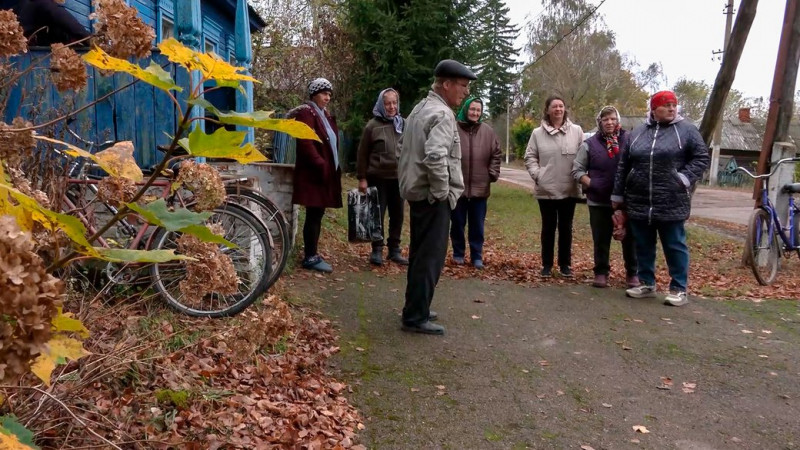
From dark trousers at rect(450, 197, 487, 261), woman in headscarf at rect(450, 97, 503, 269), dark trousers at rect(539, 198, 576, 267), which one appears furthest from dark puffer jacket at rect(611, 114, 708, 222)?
dark trousers at rect(450, 197, 487, 261)

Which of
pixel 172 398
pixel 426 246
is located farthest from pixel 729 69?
pixel 172 398

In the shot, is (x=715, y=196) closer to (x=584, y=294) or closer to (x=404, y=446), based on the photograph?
(x=584, y=294)

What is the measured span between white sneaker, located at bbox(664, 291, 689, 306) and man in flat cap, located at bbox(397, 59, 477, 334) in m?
2.65

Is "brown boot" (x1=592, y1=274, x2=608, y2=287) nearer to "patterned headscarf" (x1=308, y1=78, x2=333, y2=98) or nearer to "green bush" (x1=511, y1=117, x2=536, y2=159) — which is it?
"patterned headscarf" (x1=308, y1=78, x2=333, y2=98)

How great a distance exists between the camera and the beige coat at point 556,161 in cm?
731

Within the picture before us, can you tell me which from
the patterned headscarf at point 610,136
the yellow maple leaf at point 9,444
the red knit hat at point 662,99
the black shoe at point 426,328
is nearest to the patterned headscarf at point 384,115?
the patterned headscarf at point 610,136

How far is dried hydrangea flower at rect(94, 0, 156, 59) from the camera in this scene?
179 cm

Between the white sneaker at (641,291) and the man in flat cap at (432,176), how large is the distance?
255 centimetres

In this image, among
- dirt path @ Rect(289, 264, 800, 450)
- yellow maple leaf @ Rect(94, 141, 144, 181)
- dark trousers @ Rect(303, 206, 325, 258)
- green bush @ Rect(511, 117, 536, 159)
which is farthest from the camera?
green bush @ Rect(511, 117, 536, 159)

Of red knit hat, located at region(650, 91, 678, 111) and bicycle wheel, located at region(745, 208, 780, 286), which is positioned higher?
red knit hat, located at region(650, 91, 678, 111)

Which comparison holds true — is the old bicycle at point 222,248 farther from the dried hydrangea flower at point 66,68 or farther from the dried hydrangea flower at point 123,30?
the dried hydrangea flower at point 123,30

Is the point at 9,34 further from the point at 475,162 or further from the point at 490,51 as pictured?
the point at 490,51

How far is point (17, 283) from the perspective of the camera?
88cm

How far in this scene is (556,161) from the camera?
7340 mm
